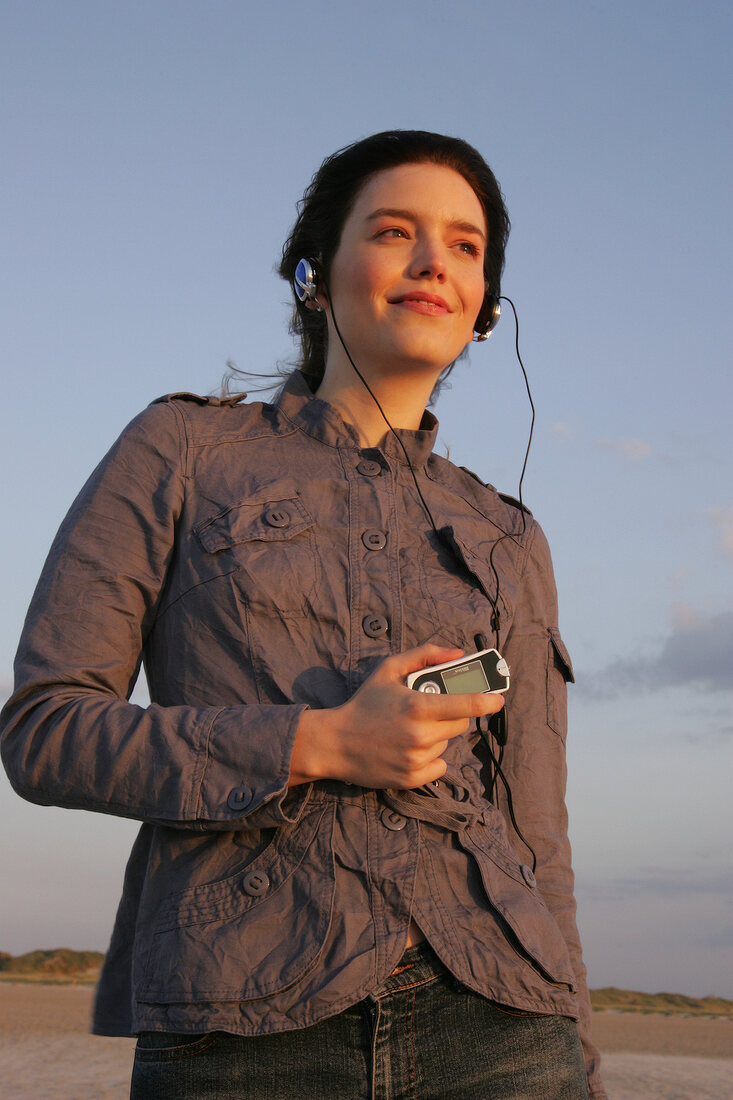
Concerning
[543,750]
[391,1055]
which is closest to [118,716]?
[391,1055]

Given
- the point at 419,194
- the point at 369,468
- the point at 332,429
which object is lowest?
the point at 369,468

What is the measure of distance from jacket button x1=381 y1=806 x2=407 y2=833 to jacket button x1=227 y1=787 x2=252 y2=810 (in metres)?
0.30

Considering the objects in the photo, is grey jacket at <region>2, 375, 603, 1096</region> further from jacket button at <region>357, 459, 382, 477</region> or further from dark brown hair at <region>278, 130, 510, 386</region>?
dark brown hair at <region>278, 130, 510, 386</region>

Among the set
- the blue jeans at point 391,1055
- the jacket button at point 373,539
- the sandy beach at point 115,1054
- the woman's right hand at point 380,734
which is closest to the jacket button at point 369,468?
the jacket button at point 373,539

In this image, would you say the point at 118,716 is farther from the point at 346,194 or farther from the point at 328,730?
the point at 346,194

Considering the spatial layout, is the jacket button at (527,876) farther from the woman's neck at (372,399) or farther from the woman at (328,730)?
the woman's neck at (372,399)

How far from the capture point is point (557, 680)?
2.86 m

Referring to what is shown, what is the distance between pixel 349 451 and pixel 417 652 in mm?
811

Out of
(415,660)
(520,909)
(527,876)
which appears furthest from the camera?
(527,876)

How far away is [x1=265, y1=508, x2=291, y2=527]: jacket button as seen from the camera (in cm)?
240

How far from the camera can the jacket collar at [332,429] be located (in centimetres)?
276

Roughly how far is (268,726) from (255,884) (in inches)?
11.8

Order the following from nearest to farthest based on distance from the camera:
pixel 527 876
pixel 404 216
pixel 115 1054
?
pixel 527 876 < pixel 404 216 < pixel 115 1054

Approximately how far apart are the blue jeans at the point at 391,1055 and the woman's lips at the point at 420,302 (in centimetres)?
152
